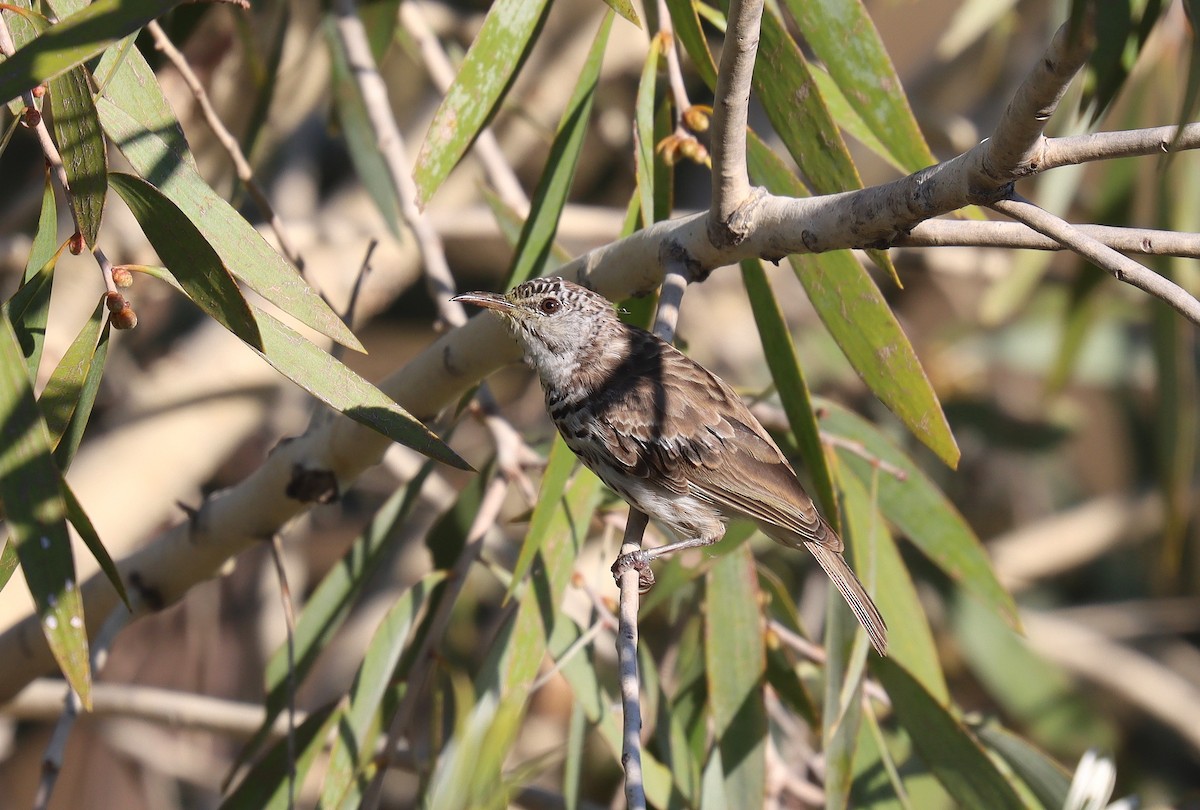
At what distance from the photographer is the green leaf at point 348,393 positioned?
2061 mm

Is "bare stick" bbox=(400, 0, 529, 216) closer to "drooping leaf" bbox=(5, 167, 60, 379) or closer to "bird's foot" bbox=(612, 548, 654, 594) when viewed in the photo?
"bird's foot" bbox=(612, 548, 654, 594)

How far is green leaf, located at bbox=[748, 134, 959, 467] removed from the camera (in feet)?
→ 7.79

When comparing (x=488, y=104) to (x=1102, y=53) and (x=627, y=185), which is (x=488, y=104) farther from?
(x=627, y=185)

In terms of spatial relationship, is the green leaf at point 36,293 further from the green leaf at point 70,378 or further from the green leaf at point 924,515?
the green leaf at point 924,515

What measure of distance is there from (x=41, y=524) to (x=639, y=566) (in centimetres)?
134

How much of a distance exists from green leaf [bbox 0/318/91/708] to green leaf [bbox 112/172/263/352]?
0.32 m

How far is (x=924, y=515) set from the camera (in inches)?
132

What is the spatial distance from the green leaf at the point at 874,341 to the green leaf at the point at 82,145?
1.37 metres

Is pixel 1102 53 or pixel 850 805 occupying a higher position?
pixel 1102 53

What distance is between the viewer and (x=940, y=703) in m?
2.97

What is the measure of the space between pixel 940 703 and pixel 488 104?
5.98 ft

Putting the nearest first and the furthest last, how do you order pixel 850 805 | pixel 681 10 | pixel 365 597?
pixel 681 10 → pixel 850 805 → pixel 365 597

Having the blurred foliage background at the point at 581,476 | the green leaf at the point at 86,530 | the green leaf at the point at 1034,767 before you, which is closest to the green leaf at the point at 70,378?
the green leaf at the point at 86,530

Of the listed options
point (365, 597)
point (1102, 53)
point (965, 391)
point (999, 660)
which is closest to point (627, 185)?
point (965, 391)
